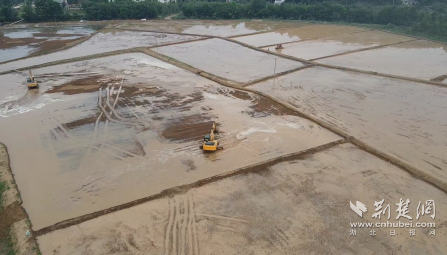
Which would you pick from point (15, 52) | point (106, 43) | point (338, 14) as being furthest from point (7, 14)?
point (338, 14)

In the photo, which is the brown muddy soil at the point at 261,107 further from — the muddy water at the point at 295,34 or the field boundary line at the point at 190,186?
the muddy water at the point at 295,34

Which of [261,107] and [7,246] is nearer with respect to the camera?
[7,246]

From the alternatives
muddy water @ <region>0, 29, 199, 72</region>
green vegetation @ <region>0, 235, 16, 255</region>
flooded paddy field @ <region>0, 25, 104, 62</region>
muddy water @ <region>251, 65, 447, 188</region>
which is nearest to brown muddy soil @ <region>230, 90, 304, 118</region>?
muddy water @ <region>251, 65, 447, 188</region>

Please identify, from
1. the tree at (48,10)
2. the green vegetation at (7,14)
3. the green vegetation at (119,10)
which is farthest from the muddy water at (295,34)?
the green vegetation at (7,14)

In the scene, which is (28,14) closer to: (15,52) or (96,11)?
(96,11)

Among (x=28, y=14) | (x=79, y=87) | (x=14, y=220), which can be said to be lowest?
(x=14, y=220)

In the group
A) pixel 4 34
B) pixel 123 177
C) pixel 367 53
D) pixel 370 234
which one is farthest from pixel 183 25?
pixel 370 234
